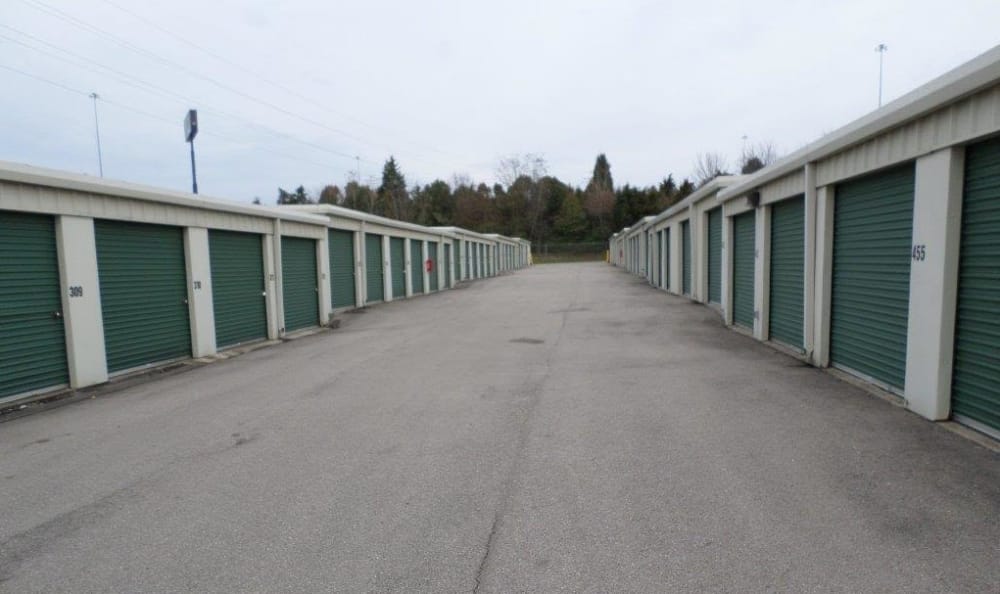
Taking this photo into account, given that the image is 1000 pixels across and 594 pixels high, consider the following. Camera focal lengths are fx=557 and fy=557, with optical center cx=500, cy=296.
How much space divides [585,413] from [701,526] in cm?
264

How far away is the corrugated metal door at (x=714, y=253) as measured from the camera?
54.2 feet

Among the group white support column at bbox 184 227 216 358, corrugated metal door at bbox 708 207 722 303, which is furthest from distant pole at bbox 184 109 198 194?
corrugated metal door at bbox 708 207 722 303

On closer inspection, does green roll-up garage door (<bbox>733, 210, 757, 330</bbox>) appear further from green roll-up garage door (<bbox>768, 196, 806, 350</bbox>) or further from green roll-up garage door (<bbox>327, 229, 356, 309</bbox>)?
green roll-up garage door (<bbox>327, 229, 356, 309</bbox>)

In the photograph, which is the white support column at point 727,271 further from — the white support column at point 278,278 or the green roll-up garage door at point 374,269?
the green roll-up garage door at point 374,269

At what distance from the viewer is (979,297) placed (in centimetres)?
525

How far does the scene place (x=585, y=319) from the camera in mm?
14930

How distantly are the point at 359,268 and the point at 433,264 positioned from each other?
931 cm

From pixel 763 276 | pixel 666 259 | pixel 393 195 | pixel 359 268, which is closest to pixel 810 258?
pixel 763 276

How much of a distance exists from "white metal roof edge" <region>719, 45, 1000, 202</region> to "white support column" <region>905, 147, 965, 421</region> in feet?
1.68

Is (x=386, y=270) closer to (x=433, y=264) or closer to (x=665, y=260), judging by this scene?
(x=433, y=264)

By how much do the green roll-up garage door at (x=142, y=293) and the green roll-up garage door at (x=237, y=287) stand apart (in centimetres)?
97

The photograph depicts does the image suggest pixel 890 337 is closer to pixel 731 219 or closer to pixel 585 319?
pixel 731 219

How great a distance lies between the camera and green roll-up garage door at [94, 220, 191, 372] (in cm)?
931

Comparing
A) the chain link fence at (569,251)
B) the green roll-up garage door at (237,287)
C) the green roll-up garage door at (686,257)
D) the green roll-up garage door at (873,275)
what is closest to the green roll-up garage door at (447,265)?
the green roll-up garage door at (686,257)
